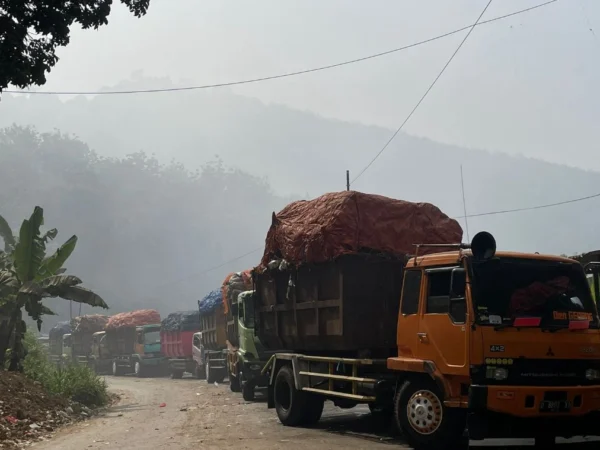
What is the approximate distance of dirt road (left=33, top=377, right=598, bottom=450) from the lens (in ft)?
32.9

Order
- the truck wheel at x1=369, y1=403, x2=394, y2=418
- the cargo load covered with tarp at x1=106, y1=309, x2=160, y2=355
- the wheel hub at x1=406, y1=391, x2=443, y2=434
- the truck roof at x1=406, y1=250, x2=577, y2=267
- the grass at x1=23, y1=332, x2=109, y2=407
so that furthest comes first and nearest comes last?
1. the cargo load covered with tarp at x1=106, y1=309, x2=160, y2=355
2. the grass at x1=23, y1=332, x2=109, y2=407
3. the truck wheel at x1=369, y1=403, x2=394, y2=418
4. the truck roof at x1=406, y1=250, x2=577, y2=267
5. the wheel hub at x1=406, y1=391, x2=443, y2=434

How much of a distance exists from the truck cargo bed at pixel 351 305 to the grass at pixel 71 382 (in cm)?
910

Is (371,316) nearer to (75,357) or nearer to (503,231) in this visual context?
(75,357)

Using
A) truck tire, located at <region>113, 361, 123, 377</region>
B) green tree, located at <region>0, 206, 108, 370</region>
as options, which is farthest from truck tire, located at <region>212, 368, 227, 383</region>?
truck tire, located at <region>113, 361, 123, 377</region>

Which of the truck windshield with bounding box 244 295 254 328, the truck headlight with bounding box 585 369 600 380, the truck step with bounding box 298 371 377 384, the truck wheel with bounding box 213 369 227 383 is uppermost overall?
the truck windshield with bounding box 244 295 254 328

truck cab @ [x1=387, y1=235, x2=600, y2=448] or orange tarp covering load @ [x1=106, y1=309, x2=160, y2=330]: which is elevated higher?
orange tarp covering load @ [x1=106, y1=309, x2=160, y2=330]

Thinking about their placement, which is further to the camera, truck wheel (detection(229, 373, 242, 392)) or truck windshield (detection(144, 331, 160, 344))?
truck windshield (detection(144, 331, 160, 344))

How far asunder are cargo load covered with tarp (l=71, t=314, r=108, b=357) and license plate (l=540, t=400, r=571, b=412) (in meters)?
38.2

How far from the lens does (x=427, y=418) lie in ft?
27.5

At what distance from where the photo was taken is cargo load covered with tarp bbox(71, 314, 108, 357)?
42969 millimetres

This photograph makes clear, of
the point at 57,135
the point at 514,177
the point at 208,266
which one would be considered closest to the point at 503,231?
the point at 514,177

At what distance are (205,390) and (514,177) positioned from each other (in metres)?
178

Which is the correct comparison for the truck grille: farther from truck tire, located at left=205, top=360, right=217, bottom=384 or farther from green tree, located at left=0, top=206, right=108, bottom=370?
truck tire, located at left=205, top=360, right=217, bottom=384

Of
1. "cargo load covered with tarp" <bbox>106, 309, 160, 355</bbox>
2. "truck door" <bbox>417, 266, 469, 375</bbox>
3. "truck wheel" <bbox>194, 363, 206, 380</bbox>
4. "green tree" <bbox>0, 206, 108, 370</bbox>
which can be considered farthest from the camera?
"cargo load covered with tarp" <bbox>106, 309, 160, 355</bbox>
